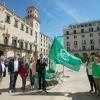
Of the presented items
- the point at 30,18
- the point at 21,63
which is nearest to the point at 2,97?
the point at 21,63

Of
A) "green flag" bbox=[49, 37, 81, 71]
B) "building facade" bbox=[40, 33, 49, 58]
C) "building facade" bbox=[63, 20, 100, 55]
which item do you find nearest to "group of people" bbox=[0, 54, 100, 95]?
"green flag" bbox=[49, 37, 81, 71]

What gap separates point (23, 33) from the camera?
48438 millimetres

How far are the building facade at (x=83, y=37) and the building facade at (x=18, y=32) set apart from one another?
24323mm

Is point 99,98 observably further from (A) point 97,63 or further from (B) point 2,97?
(B) point 2,97

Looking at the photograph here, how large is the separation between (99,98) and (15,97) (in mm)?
3692

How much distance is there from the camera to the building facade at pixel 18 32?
39219 millimetres

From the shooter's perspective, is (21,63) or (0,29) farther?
(0,29)

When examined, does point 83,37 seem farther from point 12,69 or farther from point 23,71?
point 12,69

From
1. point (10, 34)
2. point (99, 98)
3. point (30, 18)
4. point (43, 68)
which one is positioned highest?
point (30, 18)

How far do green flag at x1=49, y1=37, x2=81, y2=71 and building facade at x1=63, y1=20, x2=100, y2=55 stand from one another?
209ft

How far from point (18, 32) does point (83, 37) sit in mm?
38268

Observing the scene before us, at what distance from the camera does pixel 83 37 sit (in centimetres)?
7738

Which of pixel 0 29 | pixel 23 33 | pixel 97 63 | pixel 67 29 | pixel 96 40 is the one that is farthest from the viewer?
pixel 67 29

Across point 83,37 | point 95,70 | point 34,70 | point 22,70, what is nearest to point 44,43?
point 83,37
